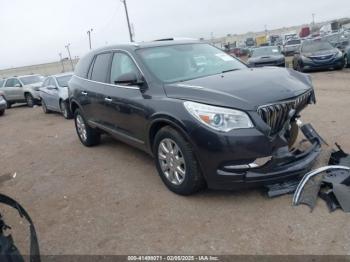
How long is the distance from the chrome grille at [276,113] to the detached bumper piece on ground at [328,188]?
0.66 m

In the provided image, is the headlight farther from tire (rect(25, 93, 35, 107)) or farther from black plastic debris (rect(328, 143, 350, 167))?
tire (rect(25, 93, 35, 107))

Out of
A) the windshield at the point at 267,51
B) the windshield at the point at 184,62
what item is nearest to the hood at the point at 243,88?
the windshield at the point at 184,62

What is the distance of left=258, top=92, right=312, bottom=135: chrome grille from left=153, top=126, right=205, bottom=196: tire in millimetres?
850

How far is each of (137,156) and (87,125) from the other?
134cm

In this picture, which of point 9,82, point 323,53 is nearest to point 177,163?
point 323,53

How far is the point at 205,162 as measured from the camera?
388 cm

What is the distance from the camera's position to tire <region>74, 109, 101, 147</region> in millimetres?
7089

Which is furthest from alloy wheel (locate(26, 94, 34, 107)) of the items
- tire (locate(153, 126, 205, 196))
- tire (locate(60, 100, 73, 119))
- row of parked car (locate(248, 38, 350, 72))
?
tire (locate(153, 126, 205, 196))

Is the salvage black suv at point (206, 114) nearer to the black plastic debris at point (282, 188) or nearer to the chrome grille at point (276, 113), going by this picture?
the chrome grille at point (276, 113)

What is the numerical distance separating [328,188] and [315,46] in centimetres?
1443

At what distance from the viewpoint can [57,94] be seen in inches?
494

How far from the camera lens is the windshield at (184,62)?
484 centimetres

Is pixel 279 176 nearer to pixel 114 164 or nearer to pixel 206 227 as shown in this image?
pixel 206 227

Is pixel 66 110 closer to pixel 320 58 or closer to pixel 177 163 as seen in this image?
pixel 177 163
